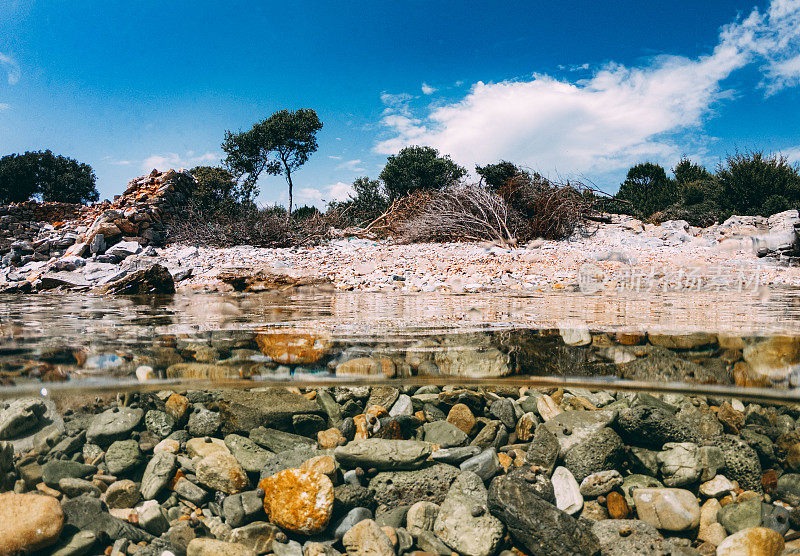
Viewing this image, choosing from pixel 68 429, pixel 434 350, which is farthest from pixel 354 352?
pixel 68 429

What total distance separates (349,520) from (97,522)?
0.99m

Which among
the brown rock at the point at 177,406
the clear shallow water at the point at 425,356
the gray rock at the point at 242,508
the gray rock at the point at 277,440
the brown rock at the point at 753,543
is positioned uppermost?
the clear shallow water at the point at 425,356

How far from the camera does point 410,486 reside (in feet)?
5.76

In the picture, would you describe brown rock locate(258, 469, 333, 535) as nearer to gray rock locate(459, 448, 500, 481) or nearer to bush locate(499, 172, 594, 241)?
gray rock locate(459, 448, 500, 481)

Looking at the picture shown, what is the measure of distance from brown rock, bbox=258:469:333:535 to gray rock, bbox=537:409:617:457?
1.02 metres

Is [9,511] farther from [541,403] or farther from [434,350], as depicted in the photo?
[541,403]

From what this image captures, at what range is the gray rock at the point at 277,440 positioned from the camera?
1938mm

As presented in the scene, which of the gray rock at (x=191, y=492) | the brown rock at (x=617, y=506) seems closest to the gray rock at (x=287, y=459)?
the gray rock at (x=191, y=492)

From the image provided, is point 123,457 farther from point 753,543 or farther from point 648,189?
point 648,189

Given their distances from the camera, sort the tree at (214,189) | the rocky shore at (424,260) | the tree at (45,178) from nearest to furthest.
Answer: the rocky shore at (424,260) → the tree at (214,189) → the tree at (45,178)

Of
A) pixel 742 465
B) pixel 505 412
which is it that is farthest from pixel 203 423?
pixel 742 465

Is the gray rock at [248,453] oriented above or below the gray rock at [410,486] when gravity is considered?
above

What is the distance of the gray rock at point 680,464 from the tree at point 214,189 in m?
16.3

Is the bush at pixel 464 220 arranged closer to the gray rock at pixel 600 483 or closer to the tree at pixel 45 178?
the gray rock at pixel 600 483
